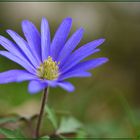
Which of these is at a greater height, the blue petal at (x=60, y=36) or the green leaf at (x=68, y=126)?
the blue petal at (x=60, y=36)

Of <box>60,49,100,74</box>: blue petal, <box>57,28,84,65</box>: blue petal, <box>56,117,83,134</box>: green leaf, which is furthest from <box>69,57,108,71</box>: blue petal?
<box>56,117,83,134</box>: green leaf

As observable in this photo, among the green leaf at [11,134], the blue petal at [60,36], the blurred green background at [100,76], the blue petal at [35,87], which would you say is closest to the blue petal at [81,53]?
the blue petal at [60,36]

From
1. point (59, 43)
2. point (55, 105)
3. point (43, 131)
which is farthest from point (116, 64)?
point (59, 43)

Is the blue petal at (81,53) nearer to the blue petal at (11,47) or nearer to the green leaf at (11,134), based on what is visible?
the blue petal at (11,47)

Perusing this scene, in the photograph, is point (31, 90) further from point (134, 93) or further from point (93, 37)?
point (93, 37)

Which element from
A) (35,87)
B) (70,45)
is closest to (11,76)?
(35,87)

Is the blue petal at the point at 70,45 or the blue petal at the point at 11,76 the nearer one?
the blue petal at the point at 11,76
